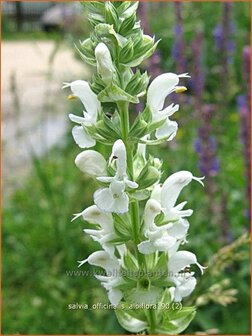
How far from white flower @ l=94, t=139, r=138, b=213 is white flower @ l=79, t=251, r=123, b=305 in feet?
0.48

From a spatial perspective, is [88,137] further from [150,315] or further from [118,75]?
[150,315]

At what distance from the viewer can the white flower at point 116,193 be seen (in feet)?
3.54

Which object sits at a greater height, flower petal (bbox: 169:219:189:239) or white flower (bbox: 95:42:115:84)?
white flower (bbox: 95:42:115:84)

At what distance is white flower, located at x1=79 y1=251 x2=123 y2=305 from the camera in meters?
1.19

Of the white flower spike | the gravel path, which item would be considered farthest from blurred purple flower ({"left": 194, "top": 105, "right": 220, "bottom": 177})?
the white flower spike

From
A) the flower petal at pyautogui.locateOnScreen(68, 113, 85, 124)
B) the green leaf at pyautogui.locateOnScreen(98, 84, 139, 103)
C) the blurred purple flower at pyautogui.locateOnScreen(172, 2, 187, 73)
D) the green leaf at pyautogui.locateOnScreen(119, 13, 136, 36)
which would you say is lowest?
the flower petal at pyautogui.locateOnScreen(68, 113, 85, 124)

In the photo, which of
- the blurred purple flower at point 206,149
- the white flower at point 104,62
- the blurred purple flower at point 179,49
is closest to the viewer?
the white flower at point 104,62

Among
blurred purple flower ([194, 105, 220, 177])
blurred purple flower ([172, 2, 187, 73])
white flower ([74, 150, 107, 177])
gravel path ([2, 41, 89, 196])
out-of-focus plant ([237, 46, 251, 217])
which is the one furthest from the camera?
gravel path ([2, 41, 89, 196])

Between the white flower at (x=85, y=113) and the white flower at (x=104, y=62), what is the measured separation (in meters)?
0.08

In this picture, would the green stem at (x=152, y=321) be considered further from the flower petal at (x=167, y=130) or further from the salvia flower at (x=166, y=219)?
the flower petal at (x=167, y=130)

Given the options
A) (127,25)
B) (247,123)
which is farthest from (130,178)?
(247,123)

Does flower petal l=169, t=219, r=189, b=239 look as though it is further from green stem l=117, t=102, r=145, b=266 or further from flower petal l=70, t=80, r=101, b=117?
flower petal l=70, t=80, r=101, b=117

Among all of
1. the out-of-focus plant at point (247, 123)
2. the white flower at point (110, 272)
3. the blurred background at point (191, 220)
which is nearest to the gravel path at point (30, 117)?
the blurred background at point (191, 220)

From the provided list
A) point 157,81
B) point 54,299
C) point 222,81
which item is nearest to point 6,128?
point 222,81
